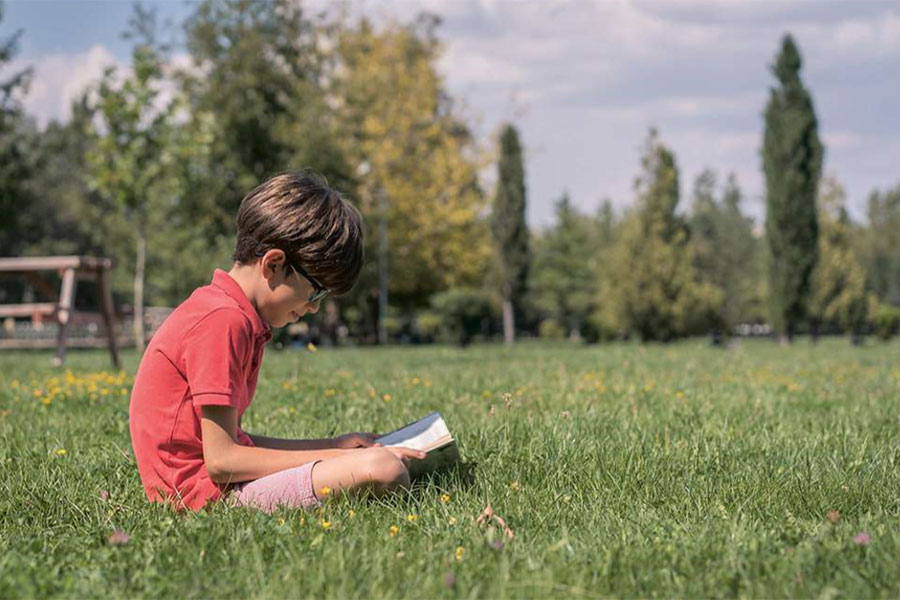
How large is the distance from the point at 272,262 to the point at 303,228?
17cm

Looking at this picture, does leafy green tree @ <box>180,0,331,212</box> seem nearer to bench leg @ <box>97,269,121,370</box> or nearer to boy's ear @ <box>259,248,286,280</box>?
bench leg @ <box>97,269,121,370</box>

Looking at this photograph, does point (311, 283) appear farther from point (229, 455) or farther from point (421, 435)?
point (421, 435)

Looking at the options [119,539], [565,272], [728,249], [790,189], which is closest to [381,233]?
[790,189]

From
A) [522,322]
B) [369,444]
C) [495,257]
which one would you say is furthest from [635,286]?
[369,444]

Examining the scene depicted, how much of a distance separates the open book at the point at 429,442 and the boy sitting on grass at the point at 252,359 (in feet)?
0.67

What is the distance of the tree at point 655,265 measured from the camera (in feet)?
94.8

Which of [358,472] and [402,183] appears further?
[402,183]

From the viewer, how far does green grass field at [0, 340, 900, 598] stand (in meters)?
2.33

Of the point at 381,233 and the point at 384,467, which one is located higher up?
the point at 381,233

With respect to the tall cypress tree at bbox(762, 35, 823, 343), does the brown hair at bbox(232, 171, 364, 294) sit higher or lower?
lower

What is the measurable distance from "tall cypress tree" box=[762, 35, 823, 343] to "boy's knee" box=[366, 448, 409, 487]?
90.9 ft

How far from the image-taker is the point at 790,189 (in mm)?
28641

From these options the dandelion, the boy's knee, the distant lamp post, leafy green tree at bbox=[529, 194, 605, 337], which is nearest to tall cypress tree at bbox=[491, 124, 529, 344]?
the distant lamp post

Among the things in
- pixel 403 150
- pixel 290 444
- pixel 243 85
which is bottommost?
pixel 290 444
